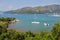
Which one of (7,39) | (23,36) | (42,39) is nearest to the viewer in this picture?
(42,39)

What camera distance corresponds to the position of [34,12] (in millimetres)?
180250

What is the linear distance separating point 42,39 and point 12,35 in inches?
113

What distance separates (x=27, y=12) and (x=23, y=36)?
170m

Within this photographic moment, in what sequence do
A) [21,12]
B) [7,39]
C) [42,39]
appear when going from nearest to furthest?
[42,39] → [7,39] → [21,12]

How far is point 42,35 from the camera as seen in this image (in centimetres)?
1529

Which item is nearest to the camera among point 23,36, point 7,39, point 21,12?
point 7,39

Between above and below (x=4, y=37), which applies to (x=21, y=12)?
below

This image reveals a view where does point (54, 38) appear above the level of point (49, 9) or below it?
above

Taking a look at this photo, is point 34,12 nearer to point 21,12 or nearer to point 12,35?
point 21,12

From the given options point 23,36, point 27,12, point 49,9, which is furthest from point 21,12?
point 23,36

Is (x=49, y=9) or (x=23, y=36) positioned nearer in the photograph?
(x=23, y=36)

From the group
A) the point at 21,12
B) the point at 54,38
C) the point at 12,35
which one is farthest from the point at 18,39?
the point at 21,12

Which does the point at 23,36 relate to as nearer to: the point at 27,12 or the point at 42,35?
the point at 42,35

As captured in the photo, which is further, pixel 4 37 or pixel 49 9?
pixel 49 9
